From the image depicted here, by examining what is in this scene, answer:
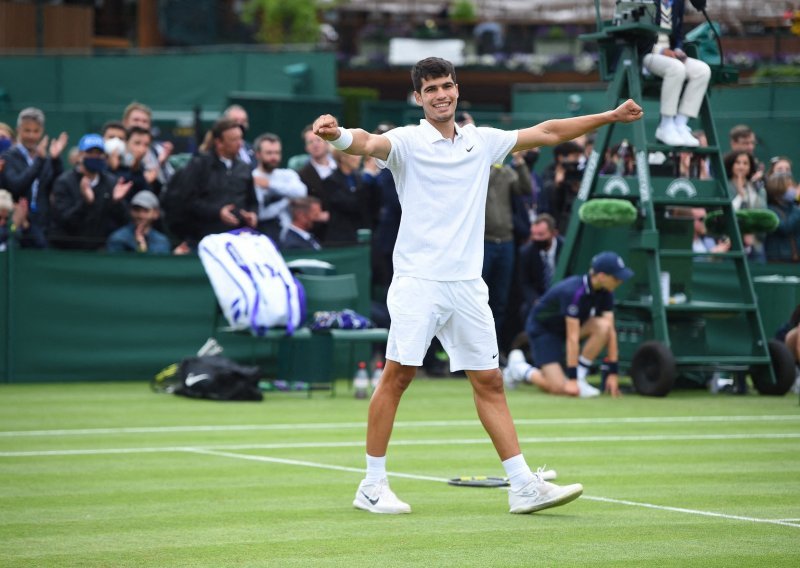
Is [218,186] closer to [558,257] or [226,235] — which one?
[226,235]

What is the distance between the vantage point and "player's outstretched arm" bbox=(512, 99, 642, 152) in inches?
313

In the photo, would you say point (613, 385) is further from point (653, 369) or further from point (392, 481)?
point (392, 481)

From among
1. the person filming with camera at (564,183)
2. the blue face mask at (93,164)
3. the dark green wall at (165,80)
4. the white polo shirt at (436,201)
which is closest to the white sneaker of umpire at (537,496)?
the white polo shirt at (436,201)

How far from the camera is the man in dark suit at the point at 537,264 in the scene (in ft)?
56.9

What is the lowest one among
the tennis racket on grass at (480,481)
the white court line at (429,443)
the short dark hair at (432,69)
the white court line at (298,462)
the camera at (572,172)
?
the white court line at (429,443)

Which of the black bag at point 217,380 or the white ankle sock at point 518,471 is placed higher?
the white ankle sock at point 518,471

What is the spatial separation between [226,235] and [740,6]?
31.0 meters

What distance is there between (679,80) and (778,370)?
121 inches

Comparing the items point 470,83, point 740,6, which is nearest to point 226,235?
point 470,83

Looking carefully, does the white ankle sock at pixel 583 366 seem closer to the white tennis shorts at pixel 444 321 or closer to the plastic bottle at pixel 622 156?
the plastic bottle at pixel 622 156

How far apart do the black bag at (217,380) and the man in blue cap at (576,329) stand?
286 centimetres

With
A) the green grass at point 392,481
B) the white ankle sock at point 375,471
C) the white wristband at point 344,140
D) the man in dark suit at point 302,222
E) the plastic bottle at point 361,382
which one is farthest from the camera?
the man in dark suit at point 302,222

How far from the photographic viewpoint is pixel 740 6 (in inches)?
1683

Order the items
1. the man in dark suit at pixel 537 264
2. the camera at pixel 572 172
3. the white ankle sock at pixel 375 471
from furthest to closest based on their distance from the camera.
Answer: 1. the camera at pixel 572 172
2. the man in dark suit at pixel 537 264
3. the white ankle sock at pixel 375 471
